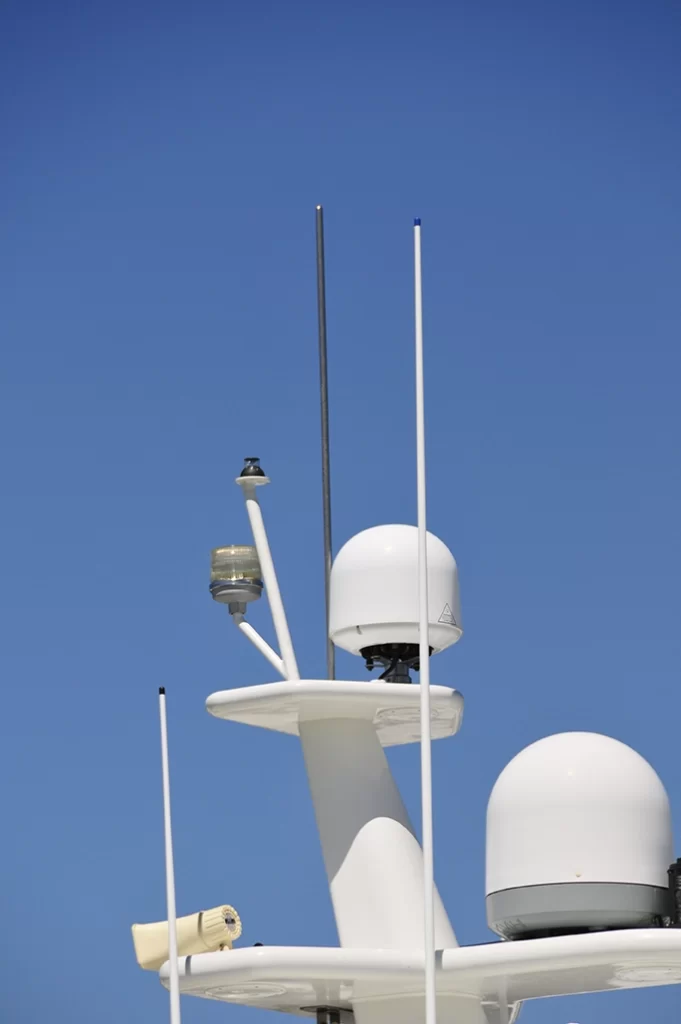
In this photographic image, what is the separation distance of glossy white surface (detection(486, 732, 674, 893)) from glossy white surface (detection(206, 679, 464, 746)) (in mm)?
1283

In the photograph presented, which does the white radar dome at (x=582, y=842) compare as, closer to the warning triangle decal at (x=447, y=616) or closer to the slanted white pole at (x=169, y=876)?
the warning triangle decal at (x=447, y=616)

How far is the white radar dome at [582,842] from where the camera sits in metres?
14.4

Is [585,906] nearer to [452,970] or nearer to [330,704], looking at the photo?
[452,970]

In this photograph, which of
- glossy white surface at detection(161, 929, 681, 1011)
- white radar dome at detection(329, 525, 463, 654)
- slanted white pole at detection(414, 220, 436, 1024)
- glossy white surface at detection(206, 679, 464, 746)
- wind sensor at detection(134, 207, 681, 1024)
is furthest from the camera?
white radar dome at detection(329, 525, 463, 654)

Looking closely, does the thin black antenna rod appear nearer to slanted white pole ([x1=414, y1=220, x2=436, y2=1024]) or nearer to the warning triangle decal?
the warning triangle decal

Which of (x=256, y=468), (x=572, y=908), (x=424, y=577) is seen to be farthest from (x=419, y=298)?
(x=572, y=908)

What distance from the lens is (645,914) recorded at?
1448 centimetres

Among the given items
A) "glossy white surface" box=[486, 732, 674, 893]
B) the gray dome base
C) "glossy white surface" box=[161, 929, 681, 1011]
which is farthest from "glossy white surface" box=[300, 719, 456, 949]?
the gray dome base

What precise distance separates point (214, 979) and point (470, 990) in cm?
210

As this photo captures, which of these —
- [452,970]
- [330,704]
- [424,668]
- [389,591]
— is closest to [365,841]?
[330,704]

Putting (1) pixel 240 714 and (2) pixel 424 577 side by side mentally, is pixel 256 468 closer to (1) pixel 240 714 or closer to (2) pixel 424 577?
(1) pixel 240 714

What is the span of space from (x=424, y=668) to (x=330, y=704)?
2.35 m

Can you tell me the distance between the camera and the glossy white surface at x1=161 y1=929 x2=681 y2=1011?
1388cm

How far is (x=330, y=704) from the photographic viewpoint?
628 inches
